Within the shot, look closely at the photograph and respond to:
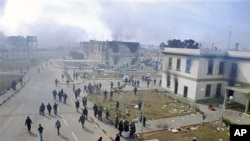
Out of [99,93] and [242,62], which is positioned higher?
[242,62]

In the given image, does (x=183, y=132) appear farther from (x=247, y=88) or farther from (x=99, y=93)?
(x=99, y=93)

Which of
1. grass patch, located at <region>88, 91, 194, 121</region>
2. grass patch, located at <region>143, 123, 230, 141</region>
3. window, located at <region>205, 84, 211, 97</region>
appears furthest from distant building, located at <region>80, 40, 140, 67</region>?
grass patch, located at <region>143, 123, 230, 141</region>

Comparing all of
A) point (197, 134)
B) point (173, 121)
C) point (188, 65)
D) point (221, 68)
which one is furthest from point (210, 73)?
point (197, 134)

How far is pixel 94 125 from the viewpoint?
2234cm

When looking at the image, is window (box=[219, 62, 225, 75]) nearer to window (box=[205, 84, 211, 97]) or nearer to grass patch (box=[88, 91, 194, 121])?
window (box=[205, 84, 211, 97])

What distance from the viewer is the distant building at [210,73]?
3030cm

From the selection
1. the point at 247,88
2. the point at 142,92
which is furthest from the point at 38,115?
the point at 247,88

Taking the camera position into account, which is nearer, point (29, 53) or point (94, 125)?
point (94, 125)

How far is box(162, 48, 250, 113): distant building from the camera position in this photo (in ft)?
99.4

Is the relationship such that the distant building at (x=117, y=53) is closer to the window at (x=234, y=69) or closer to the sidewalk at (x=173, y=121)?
the window at (x=234, y=69)

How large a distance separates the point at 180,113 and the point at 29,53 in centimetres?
9917

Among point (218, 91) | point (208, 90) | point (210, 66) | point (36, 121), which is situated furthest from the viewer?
point (218, 91)

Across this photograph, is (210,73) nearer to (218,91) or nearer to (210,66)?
(210,66)

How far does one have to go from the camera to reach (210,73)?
31.7 meters
